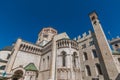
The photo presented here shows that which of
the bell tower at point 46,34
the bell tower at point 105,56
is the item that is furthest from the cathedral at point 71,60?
the bell tower at point 46,34

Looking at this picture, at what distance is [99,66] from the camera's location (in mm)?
22891

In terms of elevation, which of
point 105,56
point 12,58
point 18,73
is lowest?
point 18,73

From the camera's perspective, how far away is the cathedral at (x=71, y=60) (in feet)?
70.3

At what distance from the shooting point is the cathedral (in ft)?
70.3

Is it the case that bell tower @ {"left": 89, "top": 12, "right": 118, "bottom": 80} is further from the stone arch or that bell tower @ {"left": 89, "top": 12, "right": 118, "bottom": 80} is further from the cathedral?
the stone arch

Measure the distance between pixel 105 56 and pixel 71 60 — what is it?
8.57 meters

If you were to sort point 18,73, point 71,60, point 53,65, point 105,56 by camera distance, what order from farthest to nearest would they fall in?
point 71,60, point 53,65, point 18,73, point 105,56

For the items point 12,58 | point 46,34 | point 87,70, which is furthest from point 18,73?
point 46,34

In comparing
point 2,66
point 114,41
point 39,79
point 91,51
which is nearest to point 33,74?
point 39,79

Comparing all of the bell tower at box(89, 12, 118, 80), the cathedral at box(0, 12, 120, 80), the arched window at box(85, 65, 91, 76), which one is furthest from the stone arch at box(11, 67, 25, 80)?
the bell tower at box(89, 12, 118, 80)

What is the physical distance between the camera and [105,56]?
2119 cm

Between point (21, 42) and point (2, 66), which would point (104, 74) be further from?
point (2, 66)

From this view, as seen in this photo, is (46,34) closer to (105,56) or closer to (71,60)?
(71,60)

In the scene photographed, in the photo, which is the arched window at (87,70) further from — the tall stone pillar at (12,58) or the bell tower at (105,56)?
the tall stone pillar at (12,58)
